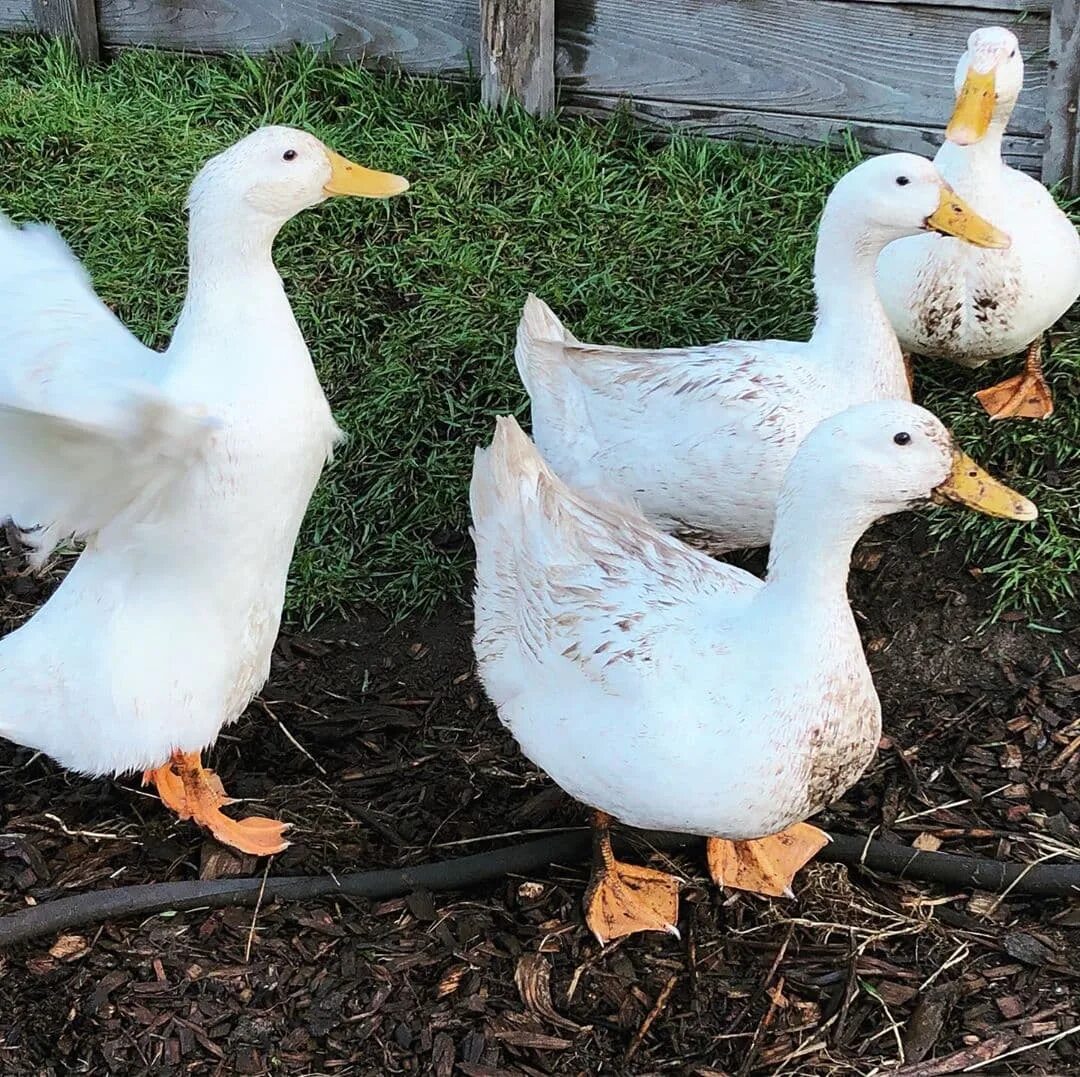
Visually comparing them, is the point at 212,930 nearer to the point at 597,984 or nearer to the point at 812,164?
the point at 597,984

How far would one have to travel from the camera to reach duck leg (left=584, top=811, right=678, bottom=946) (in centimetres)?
290

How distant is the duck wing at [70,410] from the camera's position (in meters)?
2.34

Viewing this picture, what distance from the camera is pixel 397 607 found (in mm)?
3986

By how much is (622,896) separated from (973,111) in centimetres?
234

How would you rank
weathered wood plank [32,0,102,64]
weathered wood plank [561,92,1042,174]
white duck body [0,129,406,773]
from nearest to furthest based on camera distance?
white duck body [0,129,406,773] < weathered wood plank [561,92,1042,174] < weathered wood plank [32,0,102,64]

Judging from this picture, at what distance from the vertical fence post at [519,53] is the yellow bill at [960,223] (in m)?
2.50

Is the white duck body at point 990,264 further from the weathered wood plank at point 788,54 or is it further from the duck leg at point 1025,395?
the weathered wood plank at point 788,54

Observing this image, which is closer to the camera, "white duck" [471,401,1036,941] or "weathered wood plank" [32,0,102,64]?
"white duck" [471,401,1036,941]

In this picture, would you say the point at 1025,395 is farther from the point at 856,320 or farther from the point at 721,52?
the point at 721,52

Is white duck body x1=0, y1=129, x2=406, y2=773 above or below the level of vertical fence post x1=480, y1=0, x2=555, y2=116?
below

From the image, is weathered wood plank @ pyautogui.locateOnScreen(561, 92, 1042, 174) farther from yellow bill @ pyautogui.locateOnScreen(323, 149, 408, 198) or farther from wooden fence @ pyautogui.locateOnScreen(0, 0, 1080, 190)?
yellow bill @ pyautogui.locateOnScreen(323, 149, 408, 198)

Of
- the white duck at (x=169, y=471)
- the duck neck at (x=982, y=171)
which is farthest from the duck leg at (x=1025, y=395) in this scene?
the white duck at (x=169, y=471)

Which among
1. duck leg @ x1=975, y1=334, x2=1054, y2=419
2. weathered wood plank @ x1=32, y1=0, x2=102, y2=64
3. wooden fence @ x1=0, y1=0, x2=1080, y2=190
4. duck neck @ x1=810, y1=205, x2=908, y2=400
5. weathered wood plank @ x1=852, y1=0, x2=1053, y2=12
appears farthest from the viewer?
weathered wood plank @ x1=32, y1=0, x2=102, y2=64

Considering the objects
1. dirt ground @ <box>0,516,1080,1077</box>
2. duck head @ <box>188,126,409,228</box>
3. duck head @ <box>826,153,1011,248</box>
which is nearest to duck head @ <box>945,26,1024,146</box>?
duck head @ <box>826,153,1011,248</box>
